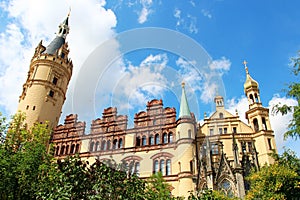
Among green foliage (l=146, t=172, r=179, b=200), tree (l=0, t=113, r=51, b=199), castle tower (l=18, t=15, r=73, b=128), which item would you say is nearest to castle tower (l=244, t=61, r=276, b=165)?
green foliage (l=146, t=172, r=179, b=200)

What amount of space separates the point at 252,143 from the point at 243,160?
3302 mm

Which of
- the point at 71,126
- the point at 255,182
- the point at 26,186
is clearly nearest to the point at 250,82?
the point at 255,182

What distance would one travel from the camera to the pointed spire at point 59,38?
4472 centimetres

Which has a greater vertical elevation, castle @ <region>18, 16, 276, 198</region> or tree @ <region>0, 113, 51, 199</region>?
castle @ <region>18, 16, 276, 198</region>

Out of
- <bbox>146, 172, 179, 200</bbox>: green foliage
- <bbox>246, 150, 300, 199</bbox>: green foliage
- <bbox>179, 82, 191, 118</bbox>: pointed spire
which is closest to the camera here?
<bbox>146, 172, 179, 200</bbox>: green foliage

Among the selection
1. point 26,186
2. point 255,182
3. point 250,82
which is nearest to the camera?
point 26,186

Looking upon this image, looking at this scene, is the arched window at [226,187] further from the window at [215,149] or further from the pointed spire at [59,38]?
the pointed spire at [59,38]

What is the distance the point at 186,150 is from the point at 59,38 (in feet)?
113

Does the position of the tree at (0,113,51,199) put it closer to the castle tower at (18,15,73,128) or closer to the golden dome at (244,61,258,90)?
the castle tower at (18,15,73,128)

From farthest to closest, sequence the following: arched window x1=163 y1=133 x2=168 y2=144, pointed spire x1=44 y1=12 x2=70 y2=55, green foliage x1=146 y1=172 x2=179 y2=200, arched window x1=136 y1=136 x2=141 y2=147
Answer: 1. pointed spire x1=44 y1=12 x2=70 y2=55
2. arched window x1=136 y1=136 x2=141 y2=147
3. arched window x1=163 y1=133 x2=168 y2=144
4. green foliage x1=146 y1=172 x2=179 y2=200

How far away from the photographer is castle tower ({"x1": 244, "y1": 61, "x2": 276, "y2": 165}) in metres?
28.3

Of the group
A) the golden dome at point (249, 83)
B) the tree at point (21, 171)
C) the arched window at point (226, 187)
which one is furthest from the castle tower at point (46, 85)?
the golden dome at point (249, 83)

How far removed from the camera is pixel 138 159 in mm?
31297

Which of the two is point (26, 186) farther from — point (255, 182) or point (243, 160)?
point (243, 160)
